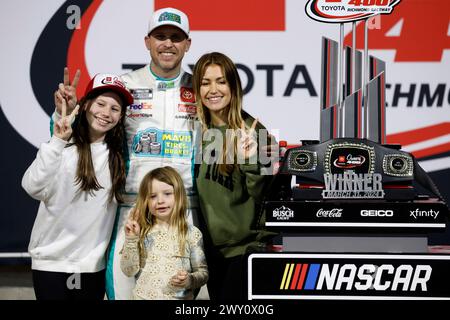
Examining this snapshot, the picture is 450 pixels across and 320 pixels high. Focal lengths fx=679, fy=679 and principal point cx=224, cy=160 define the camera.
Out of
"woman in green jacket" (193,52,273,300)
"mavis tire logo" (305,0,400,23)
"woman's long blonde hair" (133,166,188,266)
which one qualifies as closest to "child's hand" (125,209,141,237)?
"woman's long blonde hair" (133,166,188,266)

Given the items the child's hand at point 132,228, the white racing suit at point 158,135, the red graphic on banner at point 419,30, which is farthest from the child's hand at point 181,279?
the red graphic on banner at point 419,30

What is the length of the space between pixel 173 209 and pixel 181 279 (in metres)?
0.28

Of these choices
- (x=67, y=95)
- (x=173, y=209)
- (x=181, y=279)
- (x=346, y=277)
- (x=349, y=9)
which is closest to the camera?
(x=346, y=277)

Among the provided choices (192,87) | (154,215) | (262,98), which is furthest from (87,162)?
(262,98)

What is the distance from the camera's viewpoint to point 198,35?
3107 millimetres

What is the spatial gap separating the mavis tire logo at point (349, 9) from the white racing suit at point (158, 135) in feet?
2.26

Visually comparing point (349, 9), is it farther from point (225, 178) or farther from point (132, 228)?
point (132, 228)

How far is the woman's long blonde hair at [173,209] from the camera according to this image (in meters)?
2.52

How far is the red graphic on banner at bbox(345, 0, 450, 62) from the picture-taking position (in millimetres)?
3074

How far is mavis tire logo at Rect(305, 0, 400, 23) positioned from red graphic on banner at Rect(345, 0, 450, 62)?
0.54 feet

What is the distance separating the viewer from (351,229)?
2.23 meters

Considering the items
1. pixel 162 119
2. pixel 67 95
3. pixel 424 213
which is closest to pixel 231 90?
pixel 162 119

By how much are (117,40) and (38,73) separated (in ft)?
1.30

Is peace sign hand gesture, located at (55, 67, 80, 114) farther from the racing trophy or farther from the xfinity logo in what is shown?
the xfinity logo
